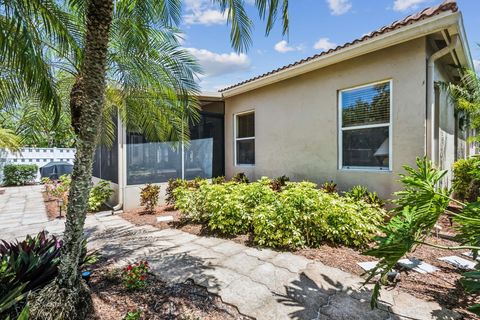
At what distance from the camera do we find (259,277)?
3.86 meters

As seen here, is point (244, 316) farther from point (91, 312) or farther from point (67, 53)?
point (67, 53)

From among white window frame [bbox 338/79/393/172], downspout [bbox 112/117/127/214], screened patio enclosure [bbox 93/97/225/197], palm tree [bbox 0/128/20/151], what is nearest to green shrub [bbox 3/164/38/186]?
palm tree [bbox 0/128/20/151]

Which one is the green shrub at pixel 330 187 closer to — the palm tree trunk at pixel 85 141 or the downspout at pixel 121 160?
the palm tree trunk at pixel 85 141

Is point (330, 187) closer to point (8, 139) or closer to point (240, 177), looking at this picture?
point (240, 177)

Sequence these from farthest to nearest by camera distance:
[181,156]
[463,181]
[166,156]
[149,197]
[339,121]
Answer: [181,156]
[166,156]
[149,197]
[339,121]
[463,181]

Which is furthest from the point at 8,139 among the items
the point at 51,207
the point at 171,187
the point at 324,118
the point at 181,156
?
the point at 324,118

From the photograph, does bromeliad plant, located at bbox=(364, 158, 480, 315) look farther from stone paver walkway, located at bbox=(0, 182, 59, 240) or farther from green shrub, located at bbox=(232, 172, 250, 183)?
stone paver walkway, located at bbox=(0, 182, 59, 240)

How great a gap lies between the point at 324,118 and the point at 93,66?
20.2 ft

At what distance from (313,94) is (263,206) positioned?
407cm

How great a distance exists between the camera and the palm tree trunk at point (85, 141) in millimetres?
2900

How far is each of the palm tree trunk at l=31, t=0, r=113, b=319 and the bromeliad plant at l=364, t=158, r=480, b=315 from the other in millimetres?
3219

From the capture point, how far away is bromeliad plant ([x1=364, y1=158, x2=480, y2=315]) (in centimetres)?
264

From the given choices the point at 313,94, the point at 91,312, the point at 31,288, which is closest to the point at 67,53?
the point at 31,288

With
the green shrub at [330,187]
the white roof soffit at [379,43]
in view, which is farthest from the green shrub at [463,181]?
the white roof soffit at [379,43]
